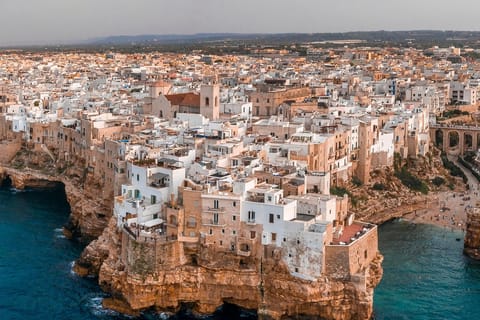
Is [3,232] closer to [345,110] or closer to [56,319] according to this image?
[56,319]

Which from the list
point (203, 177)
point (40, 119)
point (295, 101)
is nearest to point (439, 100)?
point (295, 101)

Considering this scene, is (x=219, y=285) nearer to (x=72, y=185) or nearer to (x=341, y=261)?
(x=341, y=261)

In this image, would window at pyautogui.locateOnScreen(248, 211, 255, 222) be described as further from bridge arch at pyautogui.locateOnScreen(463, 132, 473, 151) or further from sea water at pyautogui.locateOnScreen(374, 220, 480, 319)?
bridge arch at pyautogui.locateOnScreen(463, 132, 473, 151)

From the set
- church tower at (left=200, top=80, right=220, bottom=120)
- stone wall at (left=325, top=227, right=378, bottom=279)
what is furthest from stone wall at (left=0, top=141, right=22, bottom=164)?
stone wall at (left=325, top=227, right=378, bottom=279)

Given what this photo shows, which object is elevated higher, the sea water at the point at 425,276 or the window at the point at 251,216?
the window at the point at 251,216

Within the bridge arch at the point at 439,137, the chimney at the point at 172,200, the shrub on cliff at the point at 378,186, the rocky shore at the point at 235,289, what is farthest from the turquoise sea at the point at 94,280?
the bridge arch at the point at 439,137

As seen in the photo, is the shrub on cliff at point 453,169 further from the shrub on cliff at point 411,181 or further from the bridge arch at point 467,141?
the bridge arch at point 467,141
